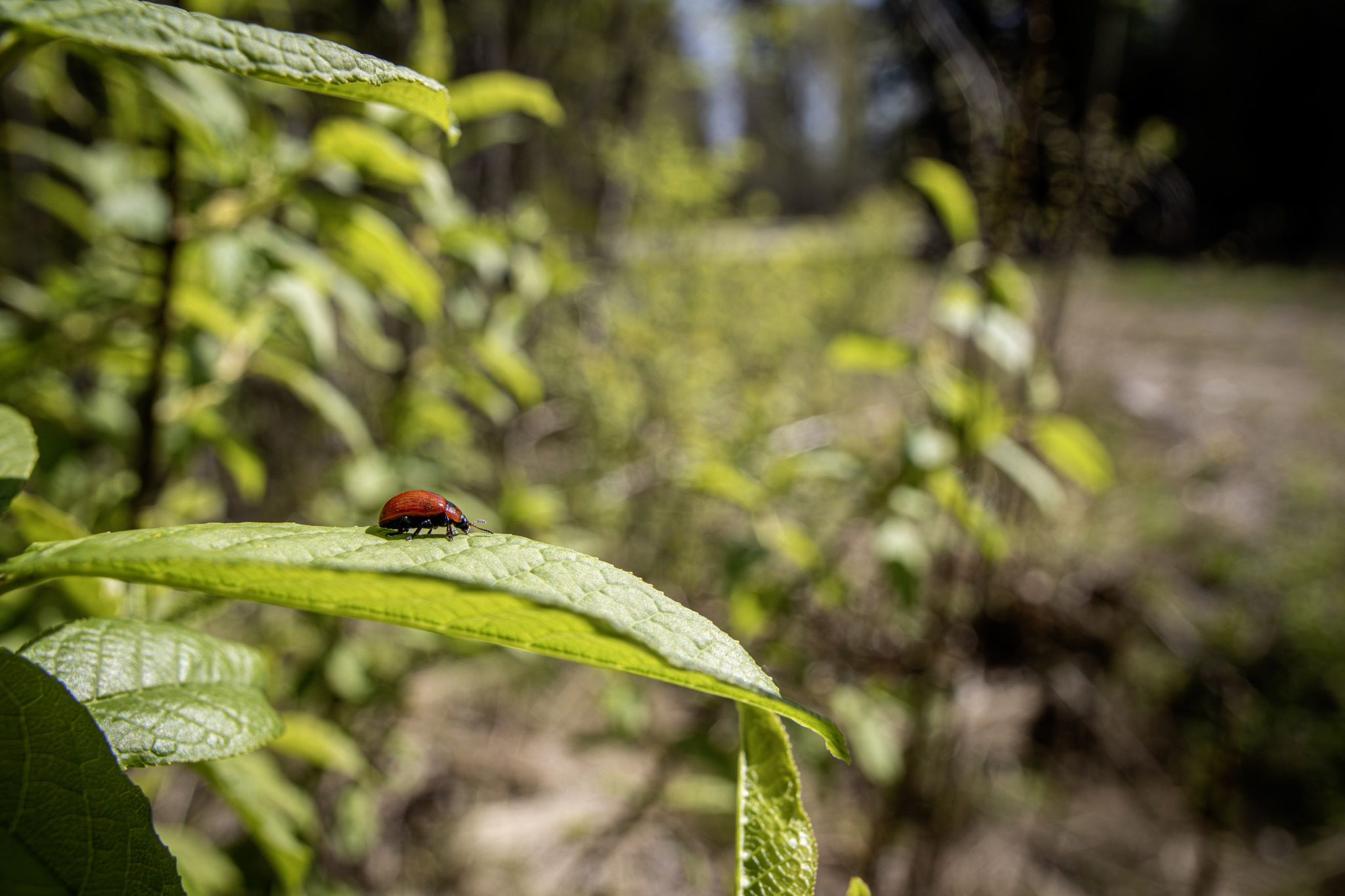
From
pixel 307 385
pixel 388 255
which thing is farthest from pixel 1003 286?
pixel 307 385

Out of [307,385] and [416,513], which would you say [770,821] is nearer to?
[416,513]

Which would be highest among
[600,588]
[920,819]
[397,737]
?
[600,588]

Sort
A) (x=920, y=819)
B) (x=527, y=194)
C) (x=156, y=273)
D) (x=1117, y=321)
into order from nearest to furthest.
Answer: (x=156, y=273) → (x=920, y=819) → (x=527, y=194) → (x=1117, y=321)

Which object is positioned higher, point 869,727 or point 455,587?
point 455,587

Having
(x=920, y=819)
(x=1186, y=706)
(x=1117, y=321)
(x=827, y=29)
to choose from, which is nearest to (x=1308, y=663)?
(x=1186, y=706)

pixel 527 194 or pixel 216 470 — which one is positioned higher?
pixel 527 194

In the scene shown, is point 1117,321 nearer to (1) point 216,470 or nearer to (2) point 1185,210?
(2) point 1185,210

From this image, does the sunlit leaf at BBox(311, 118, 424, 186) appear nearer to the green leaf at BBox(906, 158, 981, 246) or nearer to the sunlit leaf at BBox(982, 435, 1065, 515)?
the green leaf at BBox(906, 158, 981, 246)
